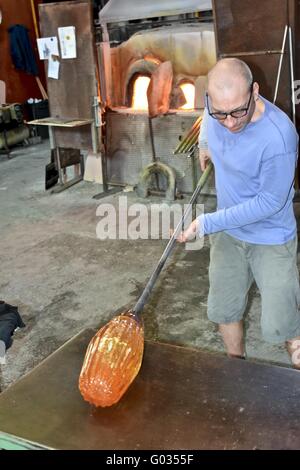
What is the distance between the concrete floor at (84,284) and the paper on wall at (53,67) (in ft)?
5.86

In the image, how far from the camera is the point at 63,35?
259 inches

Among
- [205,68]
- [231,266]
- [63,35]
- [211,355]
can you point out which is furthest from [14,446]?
[63,35]

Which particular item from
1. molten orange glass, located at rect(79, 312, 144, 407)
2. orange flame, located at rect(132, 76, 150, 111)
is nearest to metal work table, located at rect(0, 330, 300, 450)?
molten orange glass, located at rect(79, 312, 144, 407)

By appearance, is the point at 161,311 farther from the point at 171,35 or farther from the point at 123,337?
the point at 171,35

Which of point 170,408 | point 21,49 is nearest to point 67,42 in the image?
point 21,49

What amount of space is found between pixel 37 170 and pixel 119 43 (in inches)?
106

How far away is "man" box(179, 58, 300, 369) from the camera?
6.91 feet

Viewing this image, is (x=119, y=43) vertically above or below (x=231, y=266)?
above

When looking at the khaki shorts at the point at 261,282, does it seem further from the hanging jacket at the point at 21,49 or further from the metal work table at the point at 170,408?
the hanging jacket at the point at 21,49

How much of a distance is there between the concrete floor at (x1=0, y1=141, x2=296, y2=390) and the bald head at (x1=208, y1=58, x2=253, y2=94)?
73.8 inches

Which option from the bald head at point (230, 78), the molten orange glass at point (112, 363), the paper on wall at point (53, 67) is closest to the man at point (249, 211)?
the bald head at point (230, 78)

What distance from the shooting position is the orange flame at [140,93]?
22.5 ft

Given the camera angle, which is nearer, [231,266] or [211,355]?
[211,355]

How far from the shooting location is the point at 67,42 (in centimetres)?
Answer: 658
